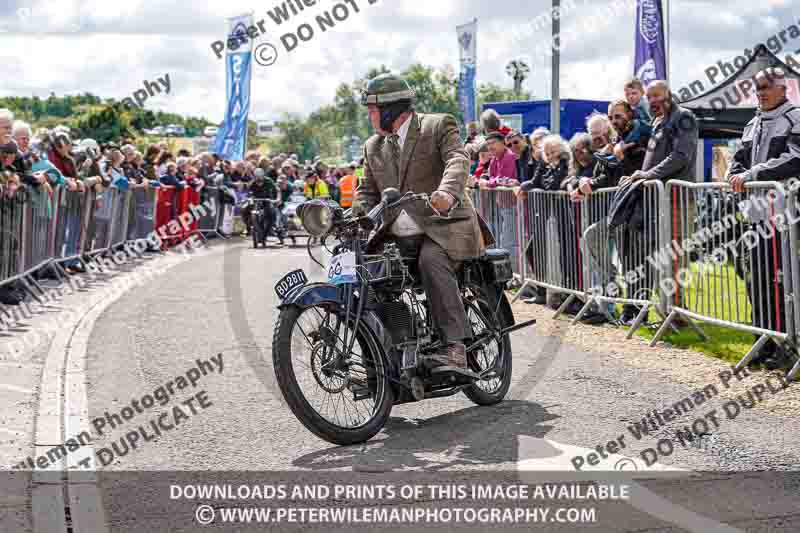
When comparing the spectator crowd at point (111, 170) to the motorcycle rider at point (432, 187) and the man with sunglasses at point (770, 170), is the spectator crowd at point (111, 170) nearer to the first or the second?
the motorcycle rider at point (432, 187)

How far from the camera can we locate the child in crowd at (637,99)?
1120 cm

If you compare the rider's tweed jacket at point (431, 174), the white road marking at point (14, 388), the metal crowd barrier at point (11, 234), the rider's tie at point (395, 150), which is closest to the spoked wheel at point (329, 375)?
the rider's tweed jacket at point (431, 174)

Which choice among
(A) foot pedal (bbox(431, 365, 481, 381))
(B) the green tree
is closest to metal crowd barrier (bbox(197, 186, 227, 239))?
(A) foot pedal (bbox(431, 365, 481, 381))

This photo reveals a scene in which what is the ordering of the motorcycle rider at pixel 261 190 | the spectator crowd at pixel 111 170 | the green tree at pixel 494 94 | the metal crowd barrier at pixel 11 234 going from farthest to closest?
1. the green tree at pixel 494 94
2. the motorcycle rider at pixel 261 190
3. the spectator crowd at pixel 111 170
4. the metal crowd barrier at pixel 11 234

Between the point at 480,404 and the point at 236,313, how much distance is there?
558 cm

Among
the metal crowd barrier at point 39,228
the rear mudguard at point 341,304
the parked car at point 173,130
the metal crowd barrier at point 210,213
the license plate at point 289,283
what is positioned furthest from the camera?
the parked car at point 173,130

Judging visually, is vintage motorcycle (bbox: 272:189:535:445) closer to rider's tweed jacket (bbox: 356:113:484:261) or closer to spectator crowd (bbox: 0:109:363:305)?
rider's tweed jacket (bbox: 356:113:484:261)

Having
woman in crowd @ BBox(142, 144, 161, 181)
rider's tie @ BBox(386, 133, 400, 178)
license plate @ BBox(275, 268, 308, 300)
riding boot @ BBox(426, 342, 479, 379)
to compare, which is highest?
woman in crowd @ BBox(142, 144, 161, 181)

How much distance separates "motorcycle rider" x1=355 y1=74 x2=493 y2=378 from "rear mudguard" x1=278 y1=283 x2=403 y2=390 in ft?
1.20

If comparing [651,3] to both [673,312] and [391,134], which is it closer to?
[673,312]

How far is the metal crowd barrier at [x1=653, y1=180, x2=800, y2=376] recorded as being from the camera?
8.09 meters

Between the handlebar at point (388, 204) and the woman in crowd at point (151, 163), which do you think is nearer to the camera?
the handlebar at point (388, 204)

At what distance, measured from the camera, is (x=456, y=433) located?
6.45m

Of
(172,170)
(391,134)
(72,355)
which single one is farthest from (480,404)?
(172,170)
